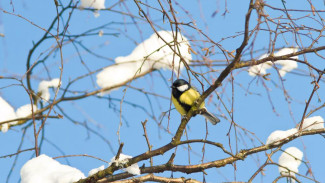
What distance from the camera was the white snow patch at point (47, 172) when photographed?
6.84 feet

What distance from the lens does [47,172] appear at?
212 centimetres

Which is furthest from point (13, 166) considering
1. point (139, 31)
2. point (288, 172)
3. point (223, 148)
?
point (288, 172)

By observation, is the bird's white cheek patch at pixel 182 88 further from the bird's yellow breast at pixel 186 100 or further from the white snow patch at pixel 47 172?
the white snow patch at pixel 47 172

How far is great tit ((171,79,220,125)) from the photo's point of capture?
277 centimetres

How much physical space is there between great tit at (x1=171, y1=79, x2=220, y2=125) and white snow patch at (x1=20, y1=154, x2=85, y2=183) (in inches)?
36.9

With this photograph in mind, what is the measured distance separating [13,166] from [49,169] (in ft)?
3.04

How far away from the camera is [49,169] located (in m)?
2.14

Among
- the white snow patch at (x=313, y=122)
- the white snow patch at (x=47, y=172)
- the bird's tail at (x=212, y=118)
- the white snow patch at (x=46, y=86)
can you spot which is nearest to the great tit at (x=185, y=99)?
the bird's tail at (x=212, y=118)

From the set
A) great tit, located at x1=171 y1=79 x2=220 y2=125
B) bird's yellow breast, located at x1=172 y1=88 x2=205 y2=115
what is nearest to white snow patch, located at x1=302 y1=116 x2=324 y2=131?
great tit, located at x1=171 y1=79 x2=220 y2=125

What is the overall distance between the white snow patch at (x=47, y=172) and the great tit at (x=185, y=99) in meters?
0.94

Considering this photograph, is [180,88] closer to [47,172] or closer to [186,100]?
[186,100]

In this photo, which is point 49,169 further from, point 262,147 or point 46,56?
point 46,56

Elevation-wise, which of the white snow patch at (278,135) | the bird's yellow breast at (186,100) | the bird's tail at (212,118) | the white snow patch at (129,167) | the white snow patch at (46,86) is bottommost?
the white snow patch at (129,167)

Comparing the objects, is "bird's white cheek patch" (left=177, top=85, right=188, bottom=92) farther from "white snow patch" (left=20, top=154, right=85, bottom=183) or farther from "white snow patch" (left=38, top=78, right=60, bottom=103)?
"white snow patch" (left=38, top=78, right=60, bottom=103)
